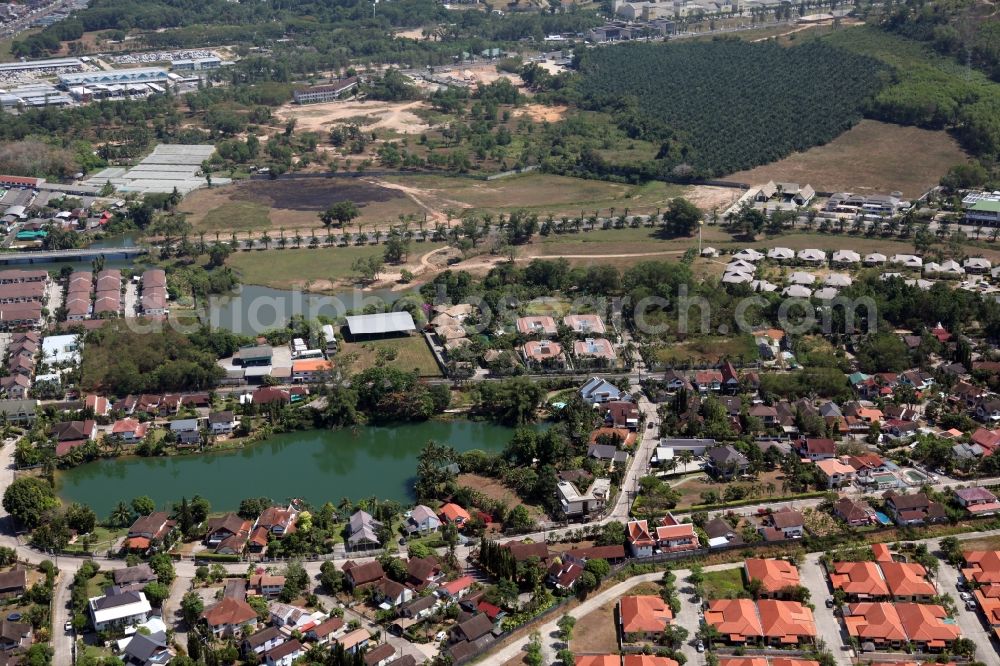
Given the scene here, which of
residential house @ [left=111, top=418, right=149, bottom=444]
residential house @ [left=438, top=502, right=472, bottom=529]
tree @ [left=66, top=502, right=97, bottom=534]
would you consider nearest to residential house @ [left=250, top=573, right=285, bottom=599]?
residential house @ [left=438, top=502, right=472, bottom=529]

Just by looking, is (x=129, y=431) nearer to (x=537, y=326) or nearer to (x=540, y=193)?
(x=537, y=326)

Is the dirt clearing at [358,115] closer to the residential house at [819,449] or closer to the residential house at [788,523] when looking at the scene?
the residential house at [819,449]

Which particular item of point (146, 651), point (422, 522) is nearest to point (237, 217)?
point (422, 522)

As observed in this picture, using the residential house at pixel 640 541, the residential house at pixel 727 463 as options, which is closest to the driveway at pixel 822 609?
the residential house at pixel 640 541

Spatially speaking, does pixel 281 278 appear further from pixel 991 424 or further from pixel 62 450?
pixel 991 424

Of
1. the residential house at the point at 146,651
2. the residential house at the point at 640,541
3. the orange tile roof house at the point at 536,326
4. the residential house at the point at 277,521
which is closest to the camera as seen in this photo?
the residential house at the point at 146,651

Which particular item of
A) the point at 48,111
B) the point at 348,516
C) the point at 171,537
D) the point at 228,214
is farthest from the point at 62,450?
the point at 48,111
